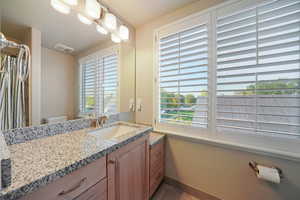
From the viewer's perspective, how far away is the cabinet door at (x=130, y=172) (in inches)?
31.1

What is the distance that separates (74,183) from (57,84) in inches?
32.0

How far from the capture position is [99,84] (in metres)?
1.41

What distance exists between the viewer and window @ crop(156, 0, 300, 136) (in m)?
0.96

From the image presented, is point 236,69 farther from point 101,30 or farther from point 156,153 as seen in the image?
point 101,30

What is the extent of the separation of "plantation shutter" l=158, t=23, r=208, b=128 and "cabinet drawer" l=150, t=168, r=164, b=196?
0.65 meters

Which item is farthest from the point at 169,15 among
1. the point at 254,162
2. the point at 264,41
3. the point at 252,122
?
the point at 254,162

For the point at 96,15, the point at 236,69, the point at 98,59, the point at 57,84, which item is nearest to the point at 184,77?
the point at 236,69

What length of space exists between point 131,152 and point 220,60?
4.13 feet

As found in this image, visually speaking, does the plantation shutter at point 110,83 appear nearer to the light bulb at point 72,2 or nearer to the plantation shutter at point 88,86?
the plantation shutter at point 88,86

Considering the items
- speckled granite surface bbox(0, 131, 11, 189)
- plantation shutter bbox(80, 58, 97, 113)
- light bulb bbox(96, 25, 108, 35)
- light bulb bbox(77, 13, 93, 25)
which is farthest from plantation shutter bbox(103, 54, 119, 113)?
speckled granite surface bbox(0, 131, 11, 189)

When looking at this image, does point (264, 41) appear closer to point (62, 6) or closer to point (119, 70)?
point (119, 70)

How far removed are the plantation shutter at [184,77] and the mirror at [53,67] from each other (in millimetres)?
669

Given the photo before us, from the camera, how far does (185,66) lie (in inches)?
55.4

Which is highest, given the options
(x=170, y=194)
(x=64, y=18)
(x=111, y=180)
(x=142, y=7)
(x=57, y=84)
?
(x=142, y=7)
